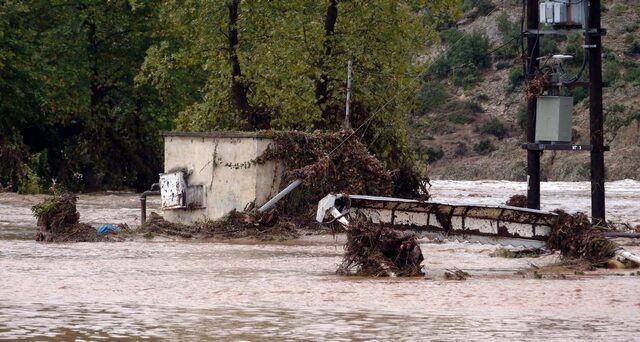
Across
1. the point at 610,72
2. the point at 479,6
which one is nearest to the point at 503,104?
the point at 610,72

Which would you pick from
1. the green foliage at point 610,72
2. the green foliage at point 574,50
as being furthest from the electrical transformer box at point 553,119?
the green foliage at point 574,50

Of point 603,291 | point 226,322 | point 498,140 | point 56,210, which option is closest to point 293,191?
point 56,210

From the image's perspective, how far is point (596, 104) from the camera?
82.1 ft

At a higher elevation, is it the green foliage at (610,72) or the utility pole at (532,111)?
the green foliage at (610,72)

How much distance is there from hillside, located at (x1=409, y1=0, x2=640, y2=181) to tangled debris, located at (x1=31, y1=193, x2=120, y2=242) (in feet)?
138

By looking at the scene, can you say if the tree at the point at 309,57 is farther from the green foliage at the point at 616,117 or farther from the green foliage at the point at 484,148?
the green foliage at the point at 484,148

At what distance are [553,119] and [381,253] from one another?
7.76 metres

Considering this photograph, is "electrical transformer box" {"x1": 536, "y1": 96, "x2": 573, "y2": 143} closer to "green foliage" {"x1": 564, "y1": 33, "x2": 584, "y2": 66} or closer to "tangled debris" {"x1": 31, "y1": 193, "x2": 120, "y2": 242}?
"tangled debris" {"x1": 31, "y1": 193, "x2": 120, "y2": 242}

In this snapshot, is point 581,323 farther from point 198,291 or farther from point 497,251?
point 497,251

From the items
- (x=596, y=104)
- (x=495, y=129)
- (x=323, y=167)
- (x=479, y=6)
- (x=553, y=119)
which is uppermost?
(x=479, y=6)

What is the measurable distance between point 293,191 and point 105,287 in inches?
419

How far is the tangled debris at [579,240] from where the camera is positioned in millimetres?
19109

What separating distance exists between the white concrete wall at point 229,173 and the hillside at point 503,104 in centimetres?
3849

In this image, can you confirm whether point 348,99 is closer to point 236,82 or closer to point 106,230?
point 236,82
